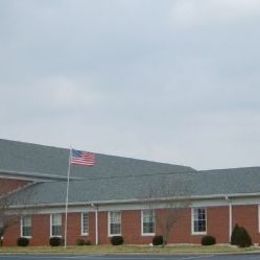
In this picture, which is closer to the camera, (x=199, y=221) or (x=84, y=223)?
(x=199, y=221)

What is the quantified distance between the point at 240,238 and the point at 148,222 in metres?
9.62

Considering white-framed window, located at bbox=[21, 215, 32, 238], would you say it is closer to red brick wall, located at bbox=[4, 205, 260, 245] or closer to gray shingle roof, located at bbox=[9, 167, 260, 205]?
red brick wall, located at bbox=[4, 205, 260, 245]

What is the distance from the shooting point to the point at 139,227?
53812mm

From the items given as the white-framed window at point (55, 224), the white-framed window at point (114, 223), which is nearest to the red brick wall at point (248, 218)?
the white-framed window at point (114, 223)

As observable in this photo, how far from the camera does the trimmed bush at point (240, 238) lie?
4519 cm

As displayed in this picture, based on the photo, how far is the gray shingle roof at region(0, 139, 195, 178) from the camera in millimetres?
68125

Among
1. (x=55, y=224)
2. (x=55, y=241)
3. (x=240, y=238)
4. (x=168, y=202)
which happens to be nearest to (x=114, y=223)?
(x=55, y=241)

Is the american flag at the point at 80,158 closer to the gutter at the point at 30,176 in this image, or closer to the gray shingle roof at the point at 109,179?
the gray shingle roof at the point at 109,179

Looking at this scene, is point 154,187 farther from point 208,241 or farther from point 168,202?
point 208,241

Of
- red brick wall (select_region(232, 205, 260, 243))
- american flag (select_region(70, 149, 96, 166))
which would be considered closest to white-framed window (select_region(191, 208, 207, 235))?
red brick wall (select_region(232, 205, 260, 243))

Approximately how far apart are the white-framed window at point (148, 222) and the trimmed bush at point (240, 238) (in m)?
8.37

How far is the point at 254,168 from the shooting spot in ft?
176

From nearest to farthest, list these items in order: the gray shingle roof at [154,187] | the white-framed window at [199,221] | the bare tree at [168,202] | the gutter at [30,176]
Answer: the bare tree at [168,202]
the gray shingle roof at [154,187]
the white-framed window at [199,221]
the gutter at [30,176]

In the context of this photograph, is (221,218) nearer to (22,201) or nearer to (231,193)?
(231,193)
